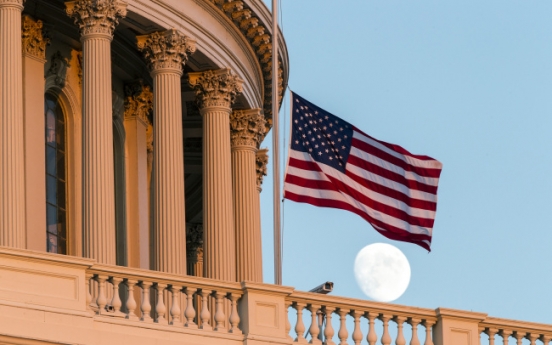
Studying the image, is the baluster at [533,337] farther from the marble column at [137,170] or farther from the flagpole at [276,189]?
the marble column at [137,170]

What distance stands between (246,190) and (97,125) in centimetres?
1153

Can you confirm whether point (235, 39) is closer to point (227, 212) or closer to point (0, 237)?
point (227, 212)

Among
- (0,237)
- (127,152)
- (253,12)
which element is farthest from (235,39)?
(0,237)

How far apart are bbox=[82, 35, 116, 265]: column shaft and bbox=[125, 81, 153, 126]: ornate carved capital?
7751 mm

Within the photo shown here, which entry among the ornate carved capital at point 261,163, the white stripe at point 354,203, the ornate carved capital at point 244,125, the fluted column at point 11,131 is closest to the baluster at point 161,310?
the fluted column at point 11,131

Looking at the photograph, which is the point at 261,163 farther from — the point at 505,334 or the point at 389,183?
the point at 505,334

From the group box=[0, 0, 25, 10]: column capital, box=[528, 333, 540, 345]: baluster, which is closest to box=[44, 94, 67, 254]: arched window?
box=[0, 0, 25, 10]: column capital

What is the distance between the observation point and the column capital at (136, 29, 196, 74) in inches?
2000

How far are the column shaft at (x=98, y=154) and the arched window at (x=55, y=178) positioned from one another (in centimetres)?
509

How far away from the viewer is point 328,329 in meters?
35.6

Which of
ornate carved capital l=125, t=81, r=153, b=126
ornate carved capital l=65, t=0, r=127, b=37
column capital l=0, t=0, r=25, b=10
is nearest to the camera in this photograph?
column capital l=0, t=0, r=25, b=10

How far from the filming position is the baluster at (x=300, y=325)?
116ft

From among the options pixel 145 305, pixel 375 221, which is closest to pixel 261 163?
pixel 375 221

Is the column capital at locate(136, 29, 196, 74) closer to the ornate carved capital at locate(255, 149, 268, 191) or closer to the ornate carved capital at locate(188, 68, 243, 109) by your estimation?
the ornate carved capital at locate(188, 68, 243, 109)
